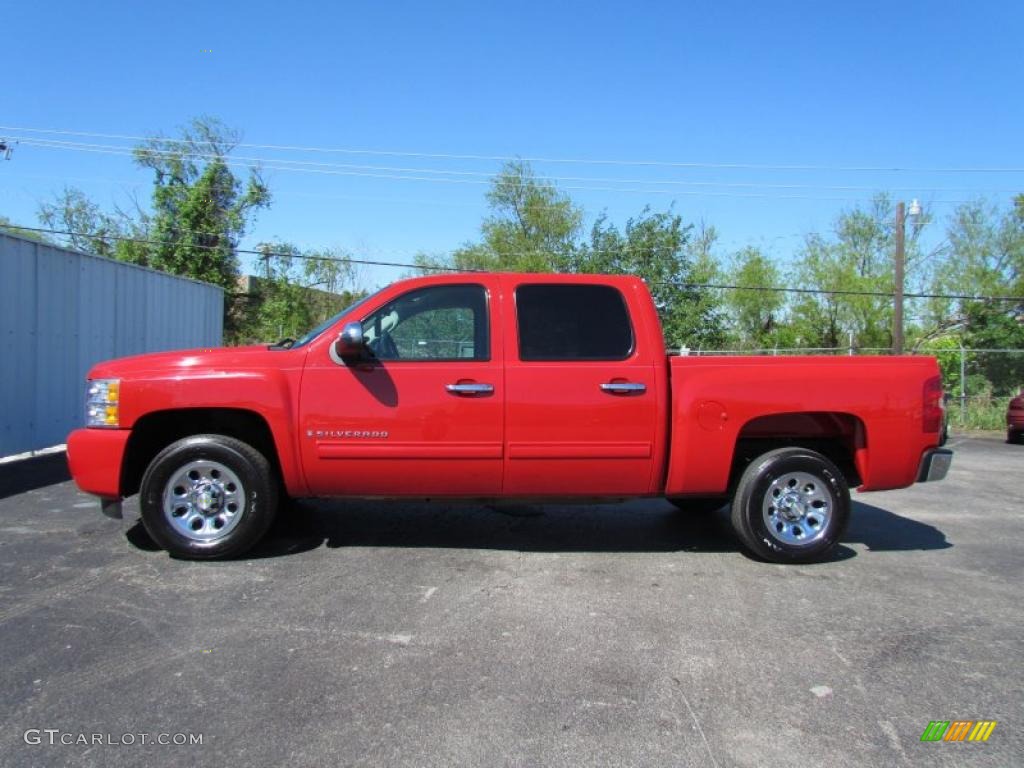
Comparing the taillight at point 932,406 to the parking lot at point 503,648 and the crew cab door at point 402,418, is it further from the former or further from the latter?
the crew cab door at point 402,418

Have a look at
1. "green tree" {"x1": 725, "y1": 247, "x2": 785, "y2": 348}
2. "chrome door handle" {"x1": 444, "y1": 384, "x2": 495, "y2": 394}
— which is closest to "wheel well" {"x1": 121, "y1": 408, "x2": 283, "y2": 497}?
"chrome door handle" {"x1": 444, "y1": 384, "x2": 495, "y2": 394}

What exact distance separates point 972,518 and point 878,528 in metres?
1.30

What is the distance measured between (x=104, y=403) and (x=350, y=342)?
1710 millimetres

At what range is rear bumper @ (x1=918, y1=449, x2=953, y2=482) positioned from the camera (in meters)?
4.95

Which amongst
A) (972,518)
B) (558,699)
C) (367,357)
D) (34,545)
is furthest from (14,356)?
(972,518)

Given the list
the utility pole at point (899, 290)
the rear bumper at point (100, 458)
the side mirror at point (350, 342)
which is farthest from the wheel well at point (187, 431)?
the utility pole at point (899, 290)

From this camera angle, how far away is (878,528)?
6.13 m

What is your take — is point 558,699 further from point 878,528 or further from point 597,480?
point 878,528

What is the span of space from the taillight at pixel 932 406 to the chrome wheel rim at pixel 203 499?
15.5 ft

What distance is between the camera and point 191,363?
4.65 meters

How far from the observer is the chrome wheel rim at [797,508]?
4887 millimetres

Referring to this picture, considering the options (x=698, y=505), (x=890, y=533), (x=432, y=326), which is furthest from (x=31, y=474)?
(x=890, y=533)

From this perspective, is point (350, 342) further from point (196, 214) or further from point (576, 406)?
point (196, 214)

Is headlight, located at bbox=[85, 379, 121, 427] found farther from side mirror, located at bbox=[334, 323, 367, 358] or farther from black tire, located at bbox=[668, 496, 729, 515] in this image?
black tire, located at bbox=[668, 496, 729, 515]
